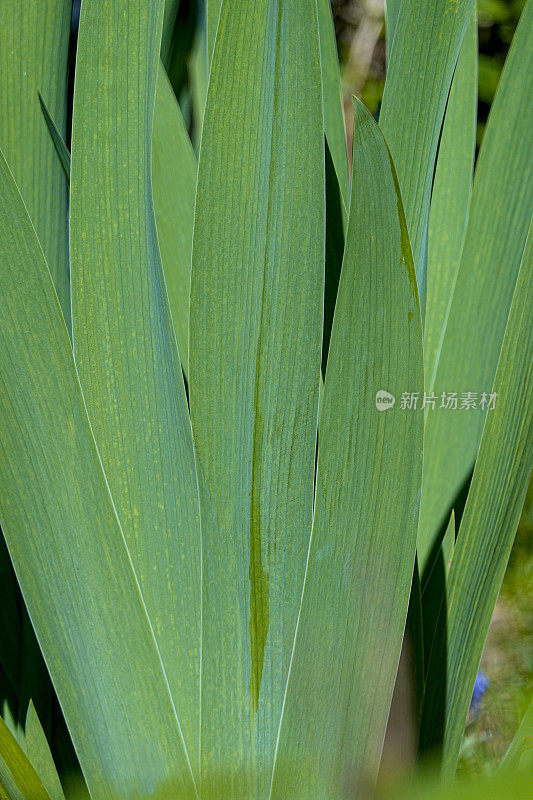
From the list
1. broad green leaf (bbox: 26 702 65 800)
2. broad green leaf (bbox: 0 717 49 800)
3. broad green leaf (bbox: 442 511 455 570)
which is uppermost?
broad green leaf (bbox: 442 511 455 570)

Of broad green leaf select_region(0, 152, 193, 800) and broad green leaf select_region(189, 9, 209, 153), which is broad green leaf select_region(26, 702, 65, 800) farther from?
broad green leaf select_region(189, 9, 209, 153)

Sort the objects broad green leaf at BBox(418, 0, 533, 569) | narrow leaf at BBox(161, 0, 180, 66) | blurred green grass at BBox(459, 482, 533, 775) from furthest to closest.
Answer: blurred green grass at BBox(459, 482, 533, 775) < narrow leaf at BBox(161, 0, 180, 66) < broad green leaf at BBox(418, 0, 533, 569)

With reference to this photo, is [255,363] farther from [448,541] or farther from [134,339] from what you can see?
[448,541]

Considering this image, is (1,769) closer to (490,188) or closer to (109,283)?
(109,283)

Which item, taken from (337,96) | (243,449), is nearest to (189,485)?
(243,449)

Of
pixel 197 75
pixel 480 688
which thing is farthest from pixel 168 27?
pixel 480 688

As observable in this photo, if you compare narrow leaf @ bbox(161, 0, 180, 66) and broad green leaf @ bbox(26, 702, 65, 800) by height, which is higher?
narrow leaf @ bbox(161, 0, 180, 66)

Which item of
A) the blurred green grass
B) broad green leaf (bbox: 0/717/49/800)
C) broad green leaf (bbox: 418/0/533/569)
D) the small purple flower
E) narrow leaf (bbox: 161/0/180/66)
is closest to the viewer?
broad green leaf (bbox: 0/717/49/800)

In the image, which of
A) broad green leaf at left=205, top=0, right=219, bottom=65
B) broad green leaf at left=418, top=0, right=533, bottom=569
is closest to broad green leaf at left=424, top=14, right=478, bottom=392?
broad green leaf at left=418, top=0, right=533, bottom=569
